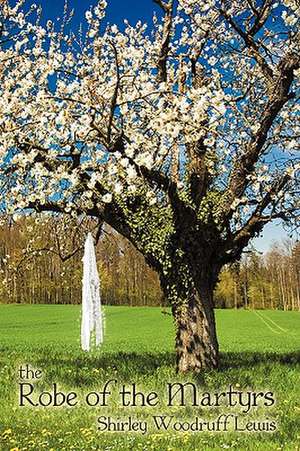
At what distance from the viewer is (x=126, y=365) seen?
11648 mm

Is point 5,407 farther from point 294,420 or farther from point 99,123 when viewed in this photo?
point 99,123

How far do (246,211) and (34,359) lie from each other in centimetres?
595

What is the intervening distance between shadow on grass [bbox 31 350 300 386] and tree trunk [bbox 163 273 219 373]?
0.28 meters

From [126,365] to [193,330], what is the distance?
1.88m

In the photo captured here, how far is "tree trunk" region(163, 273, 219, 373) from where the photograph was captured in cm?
1043

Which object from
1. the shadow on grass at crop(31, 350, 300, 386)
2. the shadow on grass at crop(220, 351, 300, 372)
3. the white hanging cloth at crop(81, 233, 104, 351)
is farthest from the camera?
the white hanging cloth at crop(81, 233, 104, 351)

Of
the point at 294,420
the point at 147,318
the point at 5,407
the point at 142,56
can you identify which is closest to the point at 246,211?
the point at 142,56

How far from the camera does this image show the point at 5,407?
8797 millimetres

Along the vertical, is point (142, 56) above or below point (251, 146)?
above

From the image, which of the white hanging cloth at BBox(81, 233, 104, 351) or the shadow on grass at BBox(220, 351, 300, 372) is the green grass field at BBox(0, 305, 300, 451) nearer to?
the shadow on grass at BBox(220, 351, 300, 372)

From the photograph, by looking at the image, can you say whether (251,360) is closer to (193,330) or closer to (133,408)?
(193,330)

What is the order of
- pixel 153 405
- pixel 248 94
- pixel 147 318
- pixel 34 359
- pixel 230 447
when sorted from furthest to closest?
pixel 147 318, pixel 34 359, pixel 248 94, pixel 153 405, pixel 230 447

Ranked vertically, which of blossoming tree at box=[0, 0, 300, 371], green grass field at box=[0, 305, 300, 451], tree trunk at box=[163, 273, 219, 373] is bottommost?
green grass field at box=[0, 305, 300, 451]

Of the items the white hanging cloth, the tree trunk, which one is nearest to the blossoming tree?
the tree trunk
